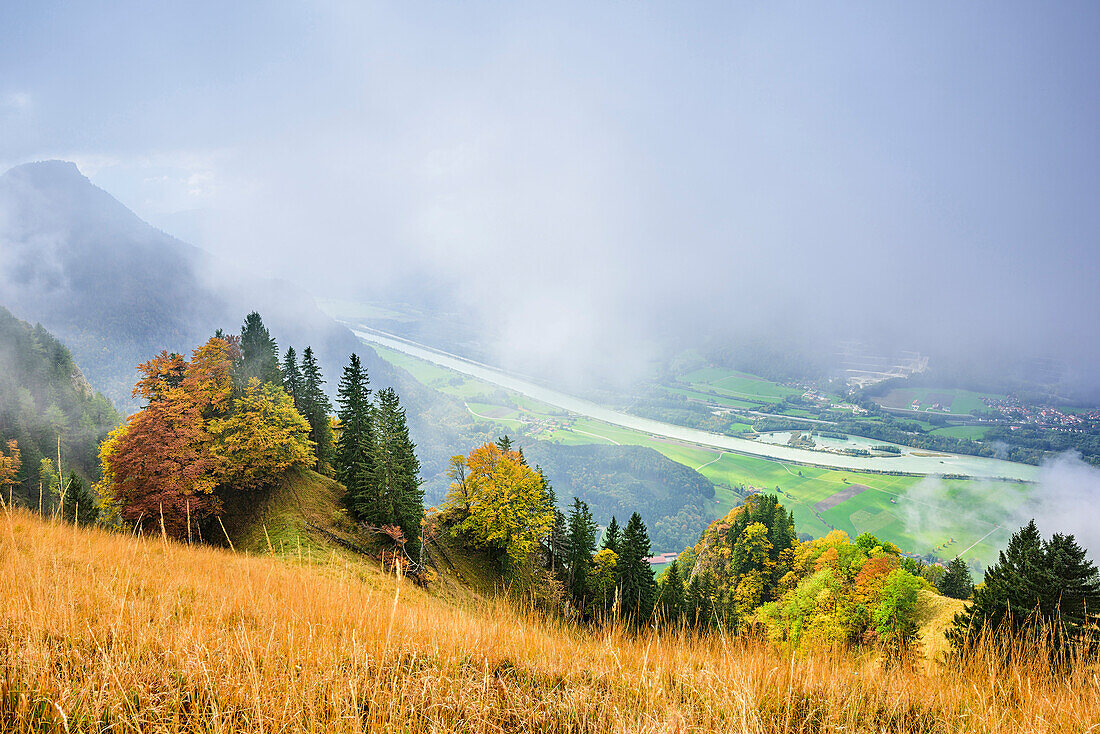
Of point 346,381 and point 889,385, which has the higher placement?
point 889,385

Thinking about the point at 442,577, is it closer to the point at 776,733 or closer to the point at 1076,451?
the point at 776,733

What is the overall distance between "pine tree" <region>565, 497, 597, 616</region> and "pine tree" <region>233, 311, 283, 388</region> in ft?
64.2

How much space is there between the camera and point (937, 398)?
543 feet

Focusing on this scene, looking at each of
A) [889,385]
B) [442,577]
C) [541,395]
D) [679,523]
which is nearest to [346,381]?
[442,577]

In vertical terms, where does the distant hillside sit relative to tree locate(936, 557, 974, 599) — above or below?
above

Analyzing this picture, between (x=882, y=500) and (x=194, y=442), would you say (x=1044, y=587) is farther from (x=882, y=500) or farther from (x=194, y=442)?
(x=882, y=500)

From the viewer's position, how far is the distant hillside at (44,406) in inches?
2035

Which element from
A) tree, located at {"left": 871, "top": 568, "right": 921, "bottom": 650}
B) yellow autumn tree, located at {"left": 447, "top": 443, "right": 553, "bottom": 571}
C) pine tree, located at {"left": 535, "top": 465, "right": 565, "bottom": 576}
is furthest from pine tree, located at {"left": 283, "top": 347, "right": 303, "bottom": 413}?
tree, located at {"left": 871, "top": 568, "right": 921, "bottom": 650}

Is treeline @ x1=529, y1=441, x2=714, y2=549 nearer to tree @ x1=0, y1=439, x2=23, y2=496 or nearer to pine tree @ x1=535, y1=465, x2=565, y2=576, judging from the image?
pine tree @ x1=535, y1=465, x2=565, y2=576

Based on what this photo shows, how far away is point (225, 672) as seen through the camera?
2625 mm

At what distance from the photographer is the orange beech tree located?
57.6ft

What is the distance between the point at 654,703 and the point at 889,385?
8837 inches

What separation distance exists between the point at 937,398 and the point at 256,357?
21592 cm

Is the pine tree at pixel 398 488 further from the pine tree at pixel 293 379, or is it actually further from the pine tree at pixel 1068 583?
the pine tree at pixel 1068 583
